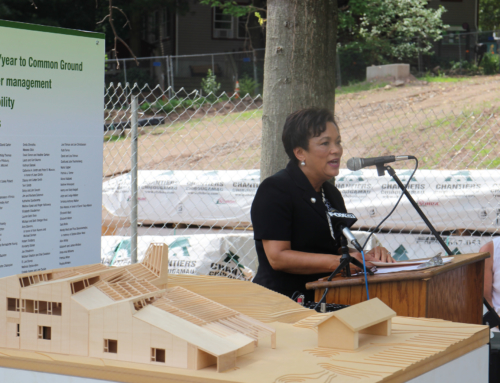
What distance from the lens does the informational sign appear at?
2689 mm

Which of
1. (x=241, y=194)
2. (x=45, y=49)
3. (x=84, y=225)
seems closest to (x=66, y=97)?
(x=45, y=49)

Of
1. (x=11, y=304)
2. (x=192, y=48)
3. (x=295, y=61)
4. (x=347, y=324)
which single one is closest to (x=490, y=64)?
(x=192, y=48)

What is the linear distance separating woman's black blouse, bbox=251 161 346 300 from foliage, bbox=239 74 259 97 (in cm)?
1923

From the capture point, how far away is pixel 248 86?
899 inches

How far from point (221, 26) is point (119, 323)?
104ft

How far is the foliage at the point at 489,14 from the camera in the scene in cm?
3678

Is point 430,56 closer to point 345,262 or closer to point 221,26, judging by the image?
point 221,26

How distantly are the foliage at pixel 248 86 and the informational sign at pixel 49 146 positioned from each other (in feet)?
64.4

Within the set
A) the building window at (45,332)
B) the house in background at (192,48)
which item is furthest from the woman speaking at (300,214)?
the house in background at (192,48)

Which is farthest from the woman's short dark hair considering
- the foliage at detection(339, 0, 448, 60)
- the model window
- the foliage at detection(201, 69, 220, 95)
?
the foliage at detection(339, 0, 448, 60)

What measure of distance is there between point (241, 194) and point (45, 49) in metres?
4.11

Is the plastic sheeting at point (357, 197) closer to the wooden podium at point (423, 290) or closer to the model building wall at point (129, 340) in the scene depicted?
the wooden podium at point (423, 290)

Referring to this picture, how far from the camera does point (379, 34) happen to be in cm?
2583

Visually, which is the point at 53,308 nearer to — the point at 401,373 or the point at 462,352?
the point at 401,373
